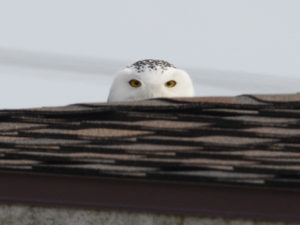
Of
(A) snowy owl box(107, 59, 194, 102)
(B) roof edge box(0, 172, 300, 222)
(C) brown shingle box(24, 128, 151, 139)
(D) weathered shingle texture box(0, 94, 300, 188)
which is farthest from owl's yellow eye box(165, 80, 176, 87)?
(B) roof edge box(0, 172, 300, 222)

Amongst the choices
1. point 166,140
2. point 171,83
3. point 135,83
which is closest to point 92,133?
point 166,140

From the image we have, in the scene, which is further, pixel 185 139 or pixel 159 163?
pixel 185 139

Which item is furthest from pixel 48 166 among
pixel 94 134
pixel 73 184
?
pixel 94 134

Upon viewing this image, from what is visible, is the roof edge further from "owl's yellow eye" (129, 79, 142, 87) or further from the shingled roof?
"owl's yellow eye" (129, 79, 142, 87)

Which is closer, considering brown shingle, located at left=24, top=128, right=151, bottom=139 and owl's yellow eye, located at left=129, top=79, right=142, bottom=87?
brown shingle, located at left=24, top=128, right=151, bottom=139

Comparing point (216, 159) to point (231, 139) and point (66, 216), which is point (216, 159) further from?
point (66, 216)

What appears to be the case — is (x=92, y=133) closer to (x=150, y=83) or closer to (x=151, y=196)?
(x=151, y=196)

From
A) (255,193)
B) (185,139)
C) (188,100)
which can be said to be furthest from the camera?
(188,100)

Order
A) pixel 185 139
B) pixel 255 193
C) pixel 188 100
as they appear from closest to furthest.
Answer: pixel 255 193 < pixel 185 139 < pixel 188 100
